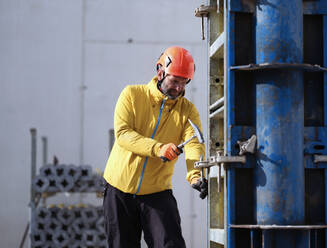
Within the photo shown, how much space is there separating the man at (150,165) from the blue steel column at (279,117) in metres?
1.23

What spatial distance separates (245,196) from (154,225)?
4.36 ft

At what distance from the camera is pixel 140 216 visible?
445 centimetres

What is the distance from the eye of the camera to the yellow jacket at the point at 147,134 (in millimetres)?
4336

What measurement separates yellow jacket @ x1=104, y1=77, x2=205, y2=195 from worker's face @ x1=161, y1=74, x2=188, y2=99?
4 cm

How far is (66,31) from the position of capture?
33.1 ft

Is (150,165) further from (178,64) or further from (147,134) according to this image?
(178,64)

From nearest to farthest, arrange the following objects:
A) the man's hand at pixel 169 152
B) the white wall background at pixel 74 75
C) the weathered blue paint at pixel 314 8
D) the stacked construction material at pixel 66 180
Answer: the weathered blue paint at pixel 314 8 < the man's hand at pixel 169 152 < the stacked construction material at pixel 66 180 < the white wall background at pixel 74 75

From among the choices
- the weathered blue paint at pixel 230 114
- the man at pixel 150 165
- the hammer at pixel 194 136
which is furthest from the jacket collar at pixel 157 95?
the weathered blue paint at pixel 230 114

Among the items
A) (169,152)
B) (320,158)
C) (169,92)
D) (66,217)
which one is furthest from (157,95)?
(66,217)

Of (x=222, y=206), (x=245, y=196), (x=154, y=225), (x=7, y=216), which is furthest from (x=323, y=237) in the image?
(x=7, y=216)

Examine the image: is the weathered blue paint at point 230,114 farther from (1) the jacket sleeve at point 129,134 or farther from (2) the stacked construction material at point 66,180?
(2) the stacked construction material at point 66,180

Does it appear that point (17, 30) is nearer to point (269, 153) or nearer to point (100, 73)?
point (100, 73)

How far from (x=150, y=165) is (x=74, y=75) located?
5923 mm

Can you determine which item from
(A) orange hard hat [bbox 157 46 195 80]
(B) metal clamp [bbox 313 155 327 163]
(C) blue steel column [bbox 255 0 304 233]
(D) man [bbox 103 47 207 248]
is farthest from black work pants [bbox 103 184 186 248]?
(B) metal clamp [bbox 313 155 327 163]
